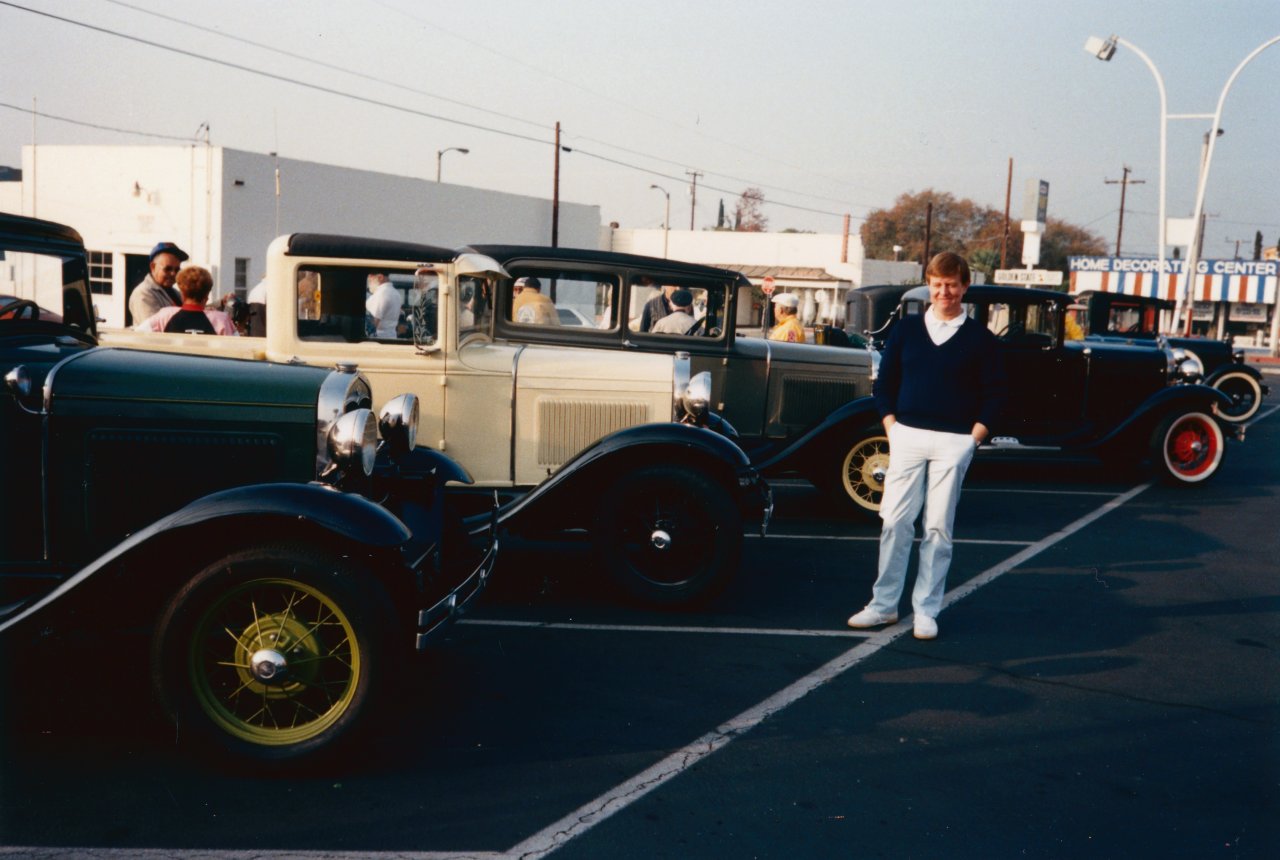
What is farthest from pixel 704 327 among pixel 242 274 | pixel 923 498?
pixel 242 274

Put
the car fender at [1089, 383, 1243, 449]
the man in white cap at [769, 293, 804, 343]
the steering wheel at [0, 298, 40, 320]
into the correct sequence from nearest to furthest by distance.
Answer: the steering wheel at [0, 298, 40, 320], the car fender at [1089, 383, 1243, 449], the man in white cap at [769, 293, 804, 343]

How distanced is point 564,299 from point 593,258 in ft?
1.48

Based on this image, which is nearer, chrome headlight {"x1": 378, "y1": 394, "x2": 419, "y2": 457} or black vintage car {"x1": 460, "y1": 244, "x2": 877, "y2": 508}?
chrome headlight {"x1": 378, "y1": 394, "x2": 419, "y2": 457}

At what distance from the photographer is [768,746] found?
401 centimetres

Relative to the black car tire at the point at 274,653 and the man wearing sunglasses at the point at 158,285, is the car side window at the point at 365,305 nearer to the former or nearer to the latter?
the man wearing sunglasses at the point at 158,285

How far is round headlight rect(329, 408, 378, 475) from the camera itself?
409cm

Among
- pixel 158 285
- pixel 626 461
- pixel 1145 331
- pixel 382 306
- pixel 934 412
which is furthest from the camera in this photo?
pixel 1145 331

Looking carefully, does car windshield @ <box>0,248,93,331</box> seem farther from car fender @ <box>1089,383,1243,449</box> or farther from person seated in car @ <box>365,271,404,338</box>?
car fender @ <box>1089,383,1243,449</box>

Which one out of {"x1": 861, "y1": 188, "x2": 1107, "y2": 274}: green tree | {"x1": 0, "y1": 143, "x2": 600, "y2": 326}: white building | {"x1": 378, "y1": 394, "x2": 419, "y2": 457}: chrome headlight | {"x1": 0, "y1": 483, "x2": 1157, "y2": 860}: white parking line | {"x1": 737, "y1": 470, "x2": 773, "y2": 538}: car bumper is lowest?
{"x1": 0, "y1": 483, "x2": 1157, "y2": 860}: white parking line

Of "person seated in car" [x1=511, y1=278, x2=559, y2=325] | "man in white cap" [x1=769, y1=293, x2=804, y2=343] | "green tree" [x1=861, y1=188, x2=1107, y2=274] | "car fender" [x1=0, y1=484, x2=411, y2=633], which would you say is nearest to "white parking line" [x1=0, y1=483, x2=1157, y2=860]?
"car fender" [x1=0, y1=484, x2=411, y2=633]

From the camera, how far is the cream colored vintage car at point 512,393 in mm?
5789

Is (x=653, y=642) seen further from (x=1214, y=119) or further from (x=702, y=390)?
(x=1214, y=119)

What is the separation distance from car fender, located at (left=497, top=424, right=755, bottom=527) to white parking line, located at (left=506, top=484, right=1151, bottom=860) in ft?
3.65

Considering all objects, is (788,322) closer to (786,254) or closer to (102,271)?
(102,271)
